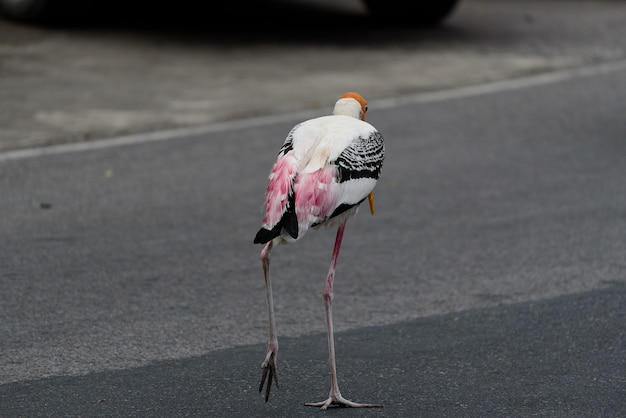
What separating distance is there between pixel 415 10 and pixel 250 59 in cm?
288

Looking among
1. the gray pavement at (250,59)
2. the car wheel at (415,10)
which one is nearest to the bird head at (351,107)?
the gray pavement at (250,59)

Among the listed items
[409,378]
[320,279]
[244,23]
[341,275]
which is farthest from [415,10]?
[409,378]

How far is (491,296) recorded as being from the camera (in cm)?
612

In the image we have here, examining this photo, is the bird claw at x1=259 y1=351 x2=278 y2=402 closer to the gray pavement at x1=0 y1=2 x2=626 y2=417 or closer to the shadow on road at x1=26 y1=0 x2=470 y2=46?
the gray pavement at x1=0 y1=2 x2=626 y2=417

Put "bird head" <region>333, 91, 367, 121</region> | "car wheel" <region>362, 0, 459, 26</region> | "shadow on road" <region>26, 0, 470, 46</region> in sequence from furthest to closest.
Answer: "car wheel" <region>362, 0, 459, 26</region>
"shadow on road" <region>26, 0, 470, 46</region>
"bird head" <region>333, 91, 367, 121</region>

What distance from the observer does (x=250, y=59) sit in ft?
39.3

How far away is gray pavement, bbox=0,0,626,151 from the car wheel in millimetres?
209

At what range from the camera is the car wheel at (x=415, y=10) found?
13969 mm

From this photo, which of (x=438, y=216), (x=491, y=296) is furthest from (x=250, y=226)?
(x=491, y=296)

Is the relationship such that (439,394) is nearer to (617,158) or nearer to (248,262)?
(248,262)

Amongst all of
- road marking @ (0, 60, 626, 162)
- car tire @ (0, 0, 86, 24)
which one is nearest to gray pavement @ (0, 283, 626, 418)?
road marking @ (0, 60, 626, 162)

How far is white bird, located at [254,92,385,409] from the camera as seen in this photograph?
14.5 ft

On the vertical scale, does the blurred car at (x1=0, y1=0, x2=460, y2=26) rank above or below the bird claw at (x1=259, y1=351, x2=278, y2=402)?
above

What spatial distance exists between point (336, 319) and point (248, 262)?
39.0 inches
